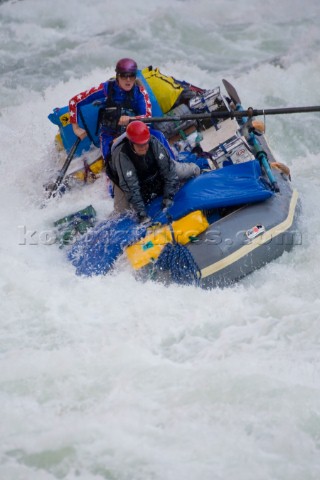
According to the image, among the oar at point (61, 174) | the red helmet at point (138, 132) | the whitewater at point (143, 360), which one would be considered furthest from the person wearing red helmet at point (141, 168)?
the oar at point (61, 174)

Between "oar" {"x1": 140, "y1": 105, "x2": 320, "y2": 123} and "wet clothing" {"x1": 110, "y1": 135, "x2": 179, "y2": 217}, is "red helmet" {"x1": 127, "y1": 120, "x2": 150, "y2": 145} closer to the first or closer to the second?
"wet clothing" {"x1": 110, "y1": 135, "x2": 179, "y2": 217}

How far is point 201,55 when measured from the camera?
1198cm

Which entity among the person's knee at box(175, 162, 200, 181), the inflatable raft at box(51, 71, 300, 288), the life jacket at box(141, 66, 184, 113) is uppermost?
the life jacket at box(141, 66, 184, 113)

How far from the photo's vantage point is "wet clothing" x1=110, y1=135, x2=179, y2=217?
19.8 feet

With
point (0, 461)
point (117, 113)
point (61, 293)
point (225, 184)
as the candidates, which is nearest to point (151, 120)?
point (117, 113)

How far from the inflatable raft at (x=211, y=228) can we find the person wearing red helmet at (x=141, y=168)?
0.43 feet

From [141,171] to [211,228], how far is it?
2.49ft

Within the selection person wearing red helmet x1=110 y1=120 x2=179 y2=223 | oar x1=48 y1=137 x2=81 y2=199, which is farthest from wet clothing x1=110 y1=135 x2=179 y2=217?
oar x1=48 y1=137 x2=81 y2=199

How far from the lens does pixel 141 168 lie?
6121mm

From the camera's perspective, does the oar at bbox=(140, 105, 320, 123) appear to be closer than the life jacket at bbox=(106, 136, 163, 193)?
No

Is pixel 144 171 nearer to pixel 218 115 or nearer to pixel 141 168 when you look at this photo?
pixel 141 168

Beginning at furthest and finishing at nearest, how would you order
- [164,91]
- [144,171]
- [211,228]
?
[164,91] < [144,171] < [211,228]

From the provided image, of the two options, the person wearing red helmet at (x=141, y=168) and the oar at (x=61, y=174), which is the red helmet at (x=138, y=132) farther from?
the oar at (x=61, y=174)

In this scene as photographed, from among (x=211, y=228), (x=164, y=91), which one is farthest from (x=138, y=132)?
(x=164, y=91)
